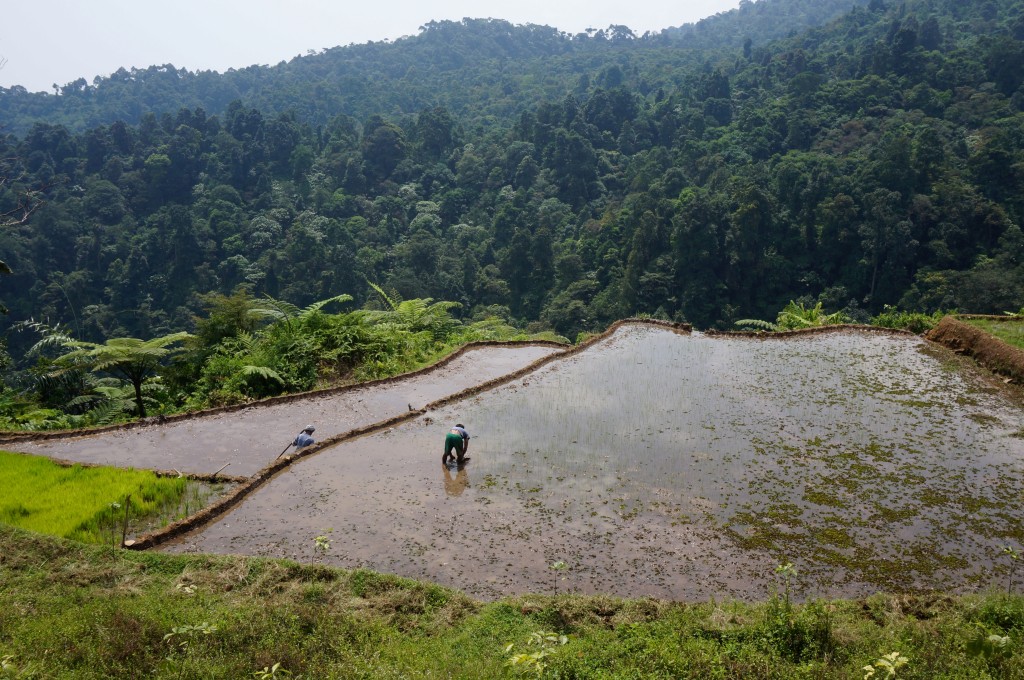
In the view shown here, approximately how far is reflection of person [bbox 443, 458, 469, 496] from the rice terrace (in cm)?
3

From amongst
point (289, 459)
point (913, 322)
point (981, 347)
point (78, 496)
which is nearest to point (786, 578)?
point (289, 459)

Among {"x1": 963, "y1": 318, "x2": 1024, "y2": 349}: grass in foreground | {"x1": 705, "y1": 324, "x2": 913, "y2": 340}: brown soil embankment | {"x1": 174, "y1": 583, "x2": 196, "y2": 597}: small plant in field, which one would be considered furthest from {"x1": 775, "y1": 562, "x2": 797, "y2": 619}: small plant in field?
{"x1": 705, "y1": 324, "x2": 913, "y2": 340}: brown soil embankment

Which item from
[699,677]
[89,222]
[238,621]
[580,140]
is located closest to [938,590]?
[699,677]

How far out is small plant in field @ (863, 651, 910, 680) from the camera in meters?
4.52

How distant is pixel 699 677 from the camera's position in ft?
16.8

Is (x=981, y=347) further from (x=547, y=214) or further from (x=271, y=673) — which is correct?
(x=547, y=214)

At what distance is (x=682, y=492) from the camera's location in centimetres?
873

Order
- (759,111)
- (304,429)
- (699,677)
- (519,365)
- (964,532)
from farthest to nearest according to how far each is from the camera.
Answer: (759,111), (519,365), (304,429), (964,532), (699,677)

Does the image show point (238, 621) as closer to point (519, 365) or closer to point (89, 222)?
point (519, 365)

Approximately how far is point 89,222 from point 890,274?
53.5 metres

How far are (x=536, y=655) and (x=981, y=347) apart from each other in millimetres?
13048

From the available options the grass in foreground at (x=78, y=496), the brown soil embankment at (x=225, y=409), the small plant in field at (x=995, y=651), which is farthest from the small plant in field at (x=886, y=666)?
the brown soil embankment at (x=225, y=409)

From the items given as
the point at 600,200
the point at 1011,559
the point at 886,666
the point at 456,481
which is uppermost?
the point at 886,666

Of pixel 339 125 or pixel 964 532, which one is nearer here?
pixel 964 532
